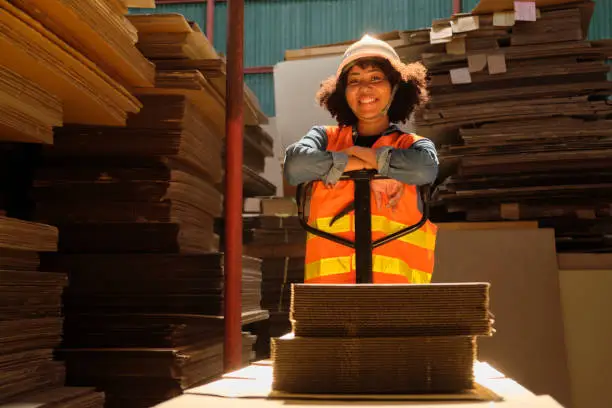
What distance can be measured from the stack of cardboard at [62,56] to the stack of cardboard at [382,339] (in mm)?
1541

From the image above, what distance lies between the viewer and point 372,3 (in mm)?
8938

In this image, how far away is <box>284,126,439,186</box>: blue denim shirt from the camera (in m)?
2.17

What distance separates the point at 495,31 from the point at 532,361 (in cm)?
227

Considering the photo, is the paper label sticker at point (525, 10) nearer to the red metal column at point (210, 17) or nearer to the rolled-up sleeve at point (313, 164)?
the rolled-up sleeve at point (313, 164)

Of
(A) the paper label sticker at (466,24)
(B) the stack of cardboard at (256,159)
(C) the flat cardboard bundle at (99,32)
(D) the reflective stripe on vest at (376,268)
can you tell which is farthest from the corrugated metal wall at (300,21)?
(D) the reflective stripe on vest at (376,268)

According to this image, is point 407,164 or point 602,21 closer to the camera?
point 407,164

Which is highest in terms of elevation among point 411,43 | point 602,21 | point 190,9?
point 190,9

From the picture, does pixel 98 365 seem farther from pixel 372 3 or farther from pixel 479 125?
pixel 372 3

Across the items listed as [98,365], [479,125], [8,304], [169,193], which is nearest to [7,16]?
[8,304]

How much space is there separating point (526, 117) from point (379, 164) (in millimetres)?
2501

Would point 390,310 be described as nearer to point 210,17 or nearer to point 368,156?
A: point 368,156

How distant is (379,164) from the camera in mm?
2158

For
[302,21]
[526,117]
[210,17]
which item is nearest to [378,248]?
[526,117]

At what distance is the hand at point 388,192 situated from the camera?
7.98 feet
